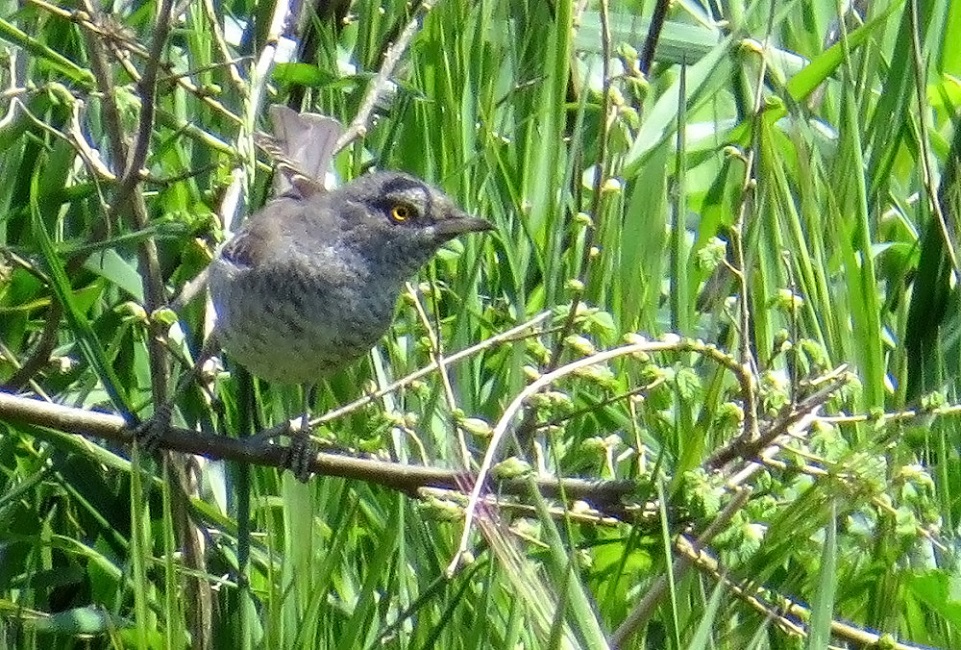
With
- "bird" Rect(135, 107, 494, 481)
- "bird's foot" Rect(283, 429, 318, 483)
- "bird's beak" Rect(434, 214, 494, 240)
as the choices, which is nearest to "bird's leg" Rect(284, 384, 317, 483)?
"bird's foot" Rect(283, 429, 318, 483)

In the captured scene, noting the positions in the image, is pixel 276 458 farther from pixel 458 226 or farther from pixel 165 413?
pixel 458 226

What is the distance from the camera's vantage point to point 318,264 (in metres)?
3.10

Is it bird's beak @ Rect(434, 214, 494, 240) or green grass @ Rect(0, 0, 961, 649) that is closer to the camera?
green grass @ Rect(0, 0, 961, 649)

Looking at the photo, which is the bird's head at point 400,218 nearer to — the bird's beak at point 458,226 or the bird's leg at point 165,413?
the bird's beak at point 458,226

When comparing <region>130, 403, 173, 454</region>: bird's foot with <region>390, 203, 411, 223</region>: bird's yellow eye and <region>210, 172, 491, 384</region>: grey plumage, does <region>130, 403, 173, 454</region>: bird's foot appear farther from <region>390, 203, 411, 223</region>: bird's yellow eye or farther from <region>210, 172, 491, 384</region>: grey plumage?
<region>390, 203, 411, 223</region>: bird's yellow eye

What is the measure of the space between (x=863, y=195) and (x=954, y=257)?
0.18m

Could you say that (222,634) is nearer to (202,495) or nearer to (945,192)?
(202,495)

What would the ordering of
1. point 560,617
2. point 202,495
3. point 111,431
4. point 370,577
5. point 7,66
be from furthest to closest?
point 202,495 < point 7,66 < point 111,431 < point 370,577 < point 560,617

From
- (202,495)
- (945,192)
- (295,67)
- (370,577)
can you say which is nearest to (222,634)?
(202,495)

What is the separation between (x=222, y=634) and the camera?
254cm

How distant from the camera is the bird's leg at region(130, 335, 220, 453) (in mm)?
2299

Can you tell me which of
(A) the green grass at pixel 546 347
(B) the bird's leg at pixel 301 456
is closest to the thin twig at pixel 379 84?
(A) the green grass at pixel 546 347

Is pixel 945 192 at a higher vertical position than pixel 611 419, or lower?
higher

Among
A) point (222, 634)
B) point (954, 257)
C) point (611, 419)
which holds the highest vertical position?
point (954, 257)
